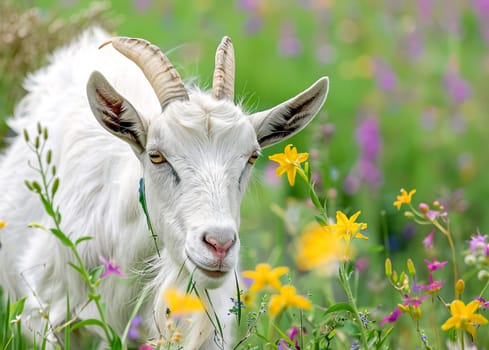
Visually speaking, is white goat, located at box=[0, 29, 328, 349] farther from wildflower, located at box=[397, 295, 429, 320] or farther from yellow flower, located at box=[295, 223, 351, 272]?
wildflower, located at box=[397, 295, 429, 320]

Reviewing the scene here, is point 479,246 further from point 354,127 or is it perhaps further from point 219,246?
point 354,127

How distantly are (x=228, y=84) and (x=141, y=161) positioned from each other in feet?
1.65

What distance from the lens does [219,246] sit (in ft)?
12.1

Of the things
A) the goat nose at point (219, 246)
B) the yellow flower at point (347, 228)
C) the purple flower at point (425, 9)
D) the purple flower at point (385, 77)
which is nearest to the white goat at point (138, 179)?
the goat nose at point (219, 246)

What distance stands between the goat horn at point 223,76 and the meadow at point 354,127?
0.35 meters

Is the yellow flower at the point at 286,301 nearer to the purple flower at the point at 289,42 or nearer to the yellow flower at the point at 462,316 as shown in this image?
the yellow flower at the point at 462,316

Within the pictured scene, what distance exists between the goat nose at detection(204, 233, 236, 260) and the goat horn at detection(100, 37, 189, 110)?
0.81 metres

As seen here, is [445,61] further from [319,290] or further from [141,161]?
[141,161]

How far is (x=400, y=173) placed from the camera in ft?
32.4

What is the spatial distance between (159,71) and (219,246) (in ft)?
3.20

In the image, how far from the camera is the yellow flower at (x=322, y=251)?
3.13m

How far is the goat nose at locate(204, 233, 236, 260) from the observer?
3705 millimetres

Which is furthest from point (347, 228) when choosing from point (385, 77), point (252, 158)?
point (385, 77)

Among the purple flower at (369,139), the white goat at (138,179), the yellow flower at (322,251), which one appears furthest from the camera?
the purple flower at (369,139)
